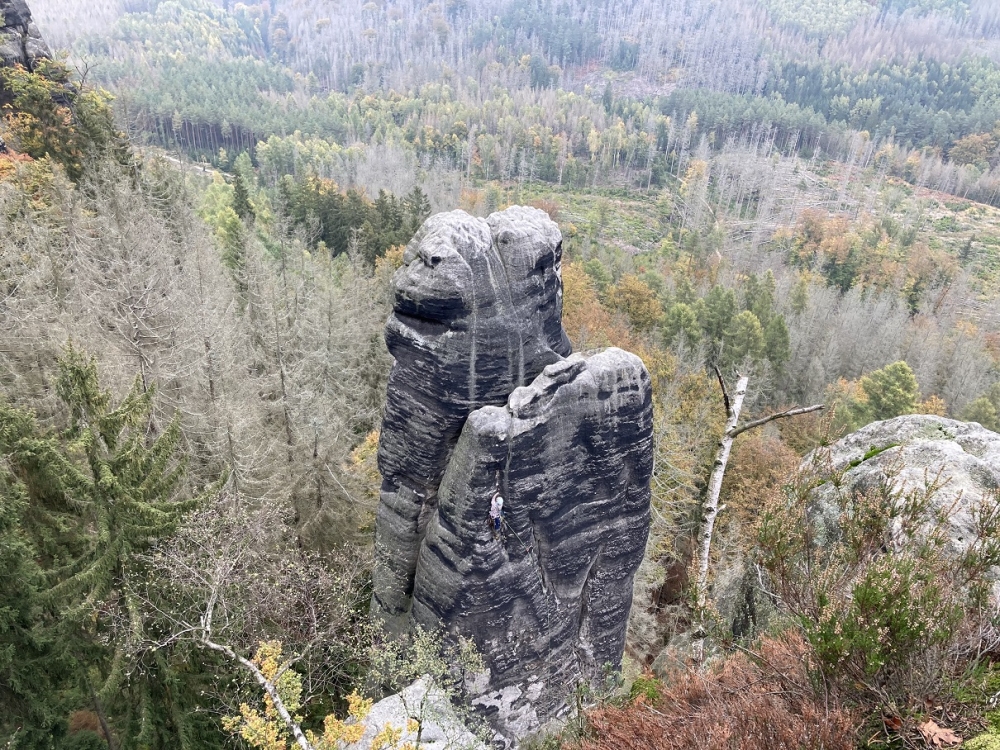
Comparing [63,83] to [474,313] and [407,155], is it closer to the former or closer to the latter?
[474,313]

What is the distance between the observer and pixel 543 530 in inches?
504

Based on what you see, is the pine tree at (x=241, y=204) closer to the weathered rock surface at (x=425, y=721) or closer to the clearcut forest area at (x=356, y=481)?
the clearcut forest area at (x=356, y=481)

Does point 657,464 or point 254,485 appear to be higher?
point 254,485

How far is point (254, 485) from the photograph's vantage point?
2114cm

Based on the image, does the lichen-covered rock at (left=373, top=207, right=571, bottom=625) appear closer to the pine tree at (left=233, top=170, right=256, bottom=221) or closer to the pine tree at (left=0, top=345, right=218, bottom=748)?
the pine tree at (left=0, top=345, right=218, bottom=748)

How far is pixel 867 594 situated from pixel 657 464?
2117 cm

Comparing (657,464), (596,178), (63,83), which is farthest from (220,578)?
(596,178)

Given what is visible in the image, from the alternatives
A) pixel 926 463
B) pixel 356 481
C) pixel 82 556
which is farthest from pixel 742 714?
pixel 356 481

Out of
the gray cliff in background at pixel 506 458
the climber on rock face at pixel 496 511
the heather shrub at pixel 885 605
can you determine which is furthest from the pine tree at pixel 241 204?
the heather shrub at pixel 885 605

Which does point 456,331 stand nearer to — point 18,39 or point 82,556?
point 82,556

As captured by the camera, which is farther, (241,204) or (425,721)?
(241,204)

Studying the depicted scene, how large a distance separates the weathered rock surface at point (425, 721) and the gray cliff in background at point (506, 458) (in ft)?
2.81

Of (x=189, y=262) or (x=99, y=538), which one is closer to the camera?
(x=99, y=538)

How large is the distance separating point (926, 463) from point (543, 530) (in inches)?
345
